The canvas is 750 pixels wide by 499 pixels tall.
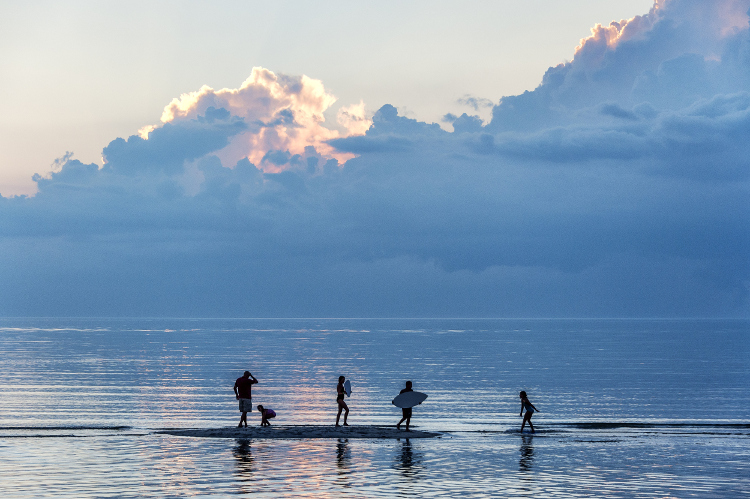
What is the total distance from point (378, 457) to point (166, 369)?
64.2 meters

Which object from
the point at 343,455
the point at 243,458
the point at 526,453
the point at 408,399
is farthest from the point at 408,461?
the point at 408,399

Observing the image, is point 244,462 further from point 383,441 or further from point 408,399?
point 408,399

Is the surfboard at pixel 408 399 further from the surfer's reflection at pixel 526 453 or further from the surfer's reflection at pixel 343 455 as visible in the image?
the surfer's reflection at pixel 526 453

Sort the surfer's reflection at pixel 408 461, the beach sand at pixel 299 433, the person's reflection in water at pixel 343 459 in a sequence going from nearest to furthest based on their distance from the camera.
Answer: the person's reflection in water at pixel 343 459
the surfer's reflection at pixel 408 461
the beach sand at pixel 299 433

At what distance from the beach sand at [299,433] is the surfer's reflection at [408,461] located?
9.14 feet

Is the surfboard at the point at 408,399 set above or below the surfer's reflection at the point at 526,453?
above

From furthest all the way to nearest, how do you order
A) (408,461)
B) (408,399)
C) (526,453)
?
(408,399)
(526,453)
(408,461)

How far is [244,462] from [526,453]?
9817mm

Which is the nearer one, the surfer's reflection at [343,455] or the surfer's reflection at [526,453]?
the surfer's reflection at [343,455]

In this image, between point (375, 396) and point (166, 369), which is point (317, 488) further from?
point (166, 369)

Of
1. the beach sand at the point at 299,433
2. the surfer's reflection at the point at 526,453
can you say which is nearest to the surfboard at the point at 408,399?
the beach sand at the point at 299,433

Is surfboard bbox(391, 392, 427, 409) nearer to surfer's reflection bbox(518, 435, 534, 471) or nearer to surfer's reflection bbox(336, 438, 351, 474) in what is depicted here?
surfer's reflection bbox(336, 438, 351, 474)

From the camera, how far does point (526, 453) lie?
1159 inches

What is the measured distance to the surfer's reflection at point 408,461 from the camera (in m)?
24.6
